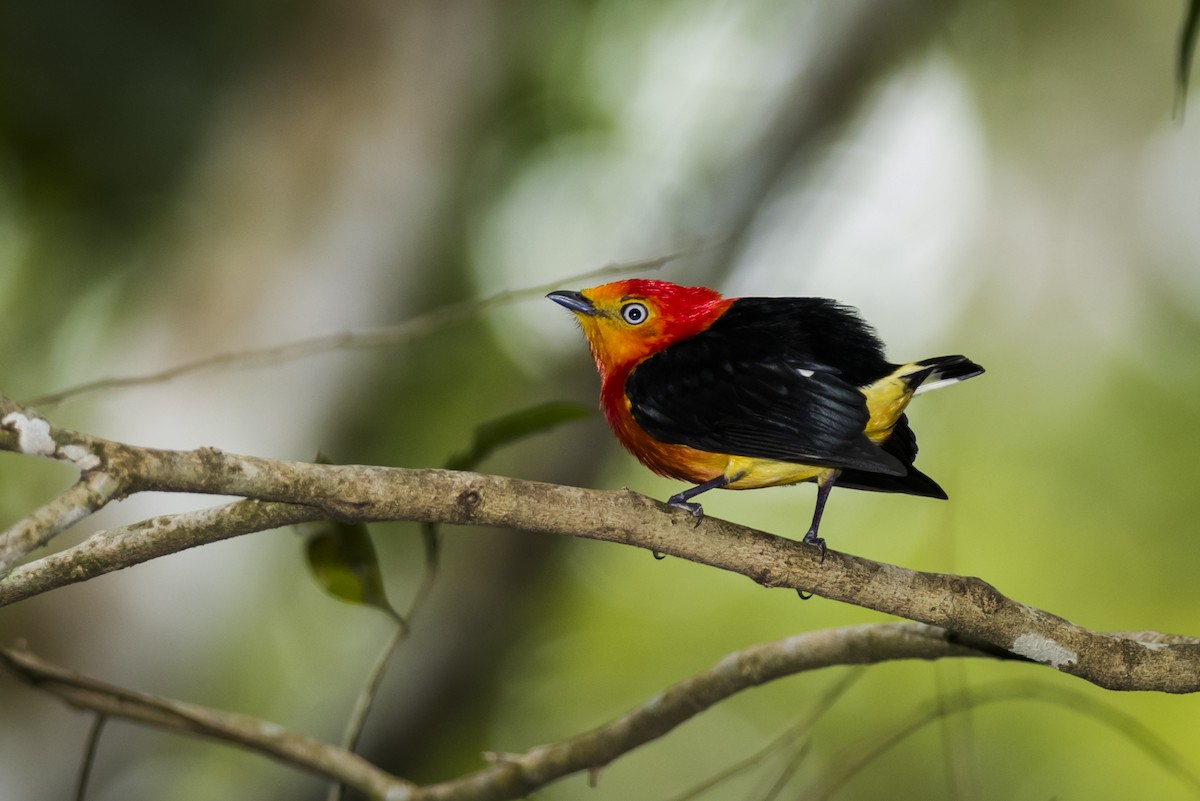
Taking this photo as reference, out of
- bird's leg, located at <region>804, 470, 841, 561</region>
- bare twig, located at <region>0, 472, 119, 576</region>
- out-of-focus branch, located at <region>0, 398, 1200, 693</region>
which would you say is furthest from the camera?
bird's leg, located at <region>804, 470, 841, 561</region>

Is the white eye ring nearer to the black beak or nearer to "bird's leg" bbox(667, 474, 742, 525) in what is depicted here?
the black beak

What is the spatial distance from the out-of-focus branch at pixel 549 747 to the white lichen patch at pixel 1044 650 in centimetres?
18

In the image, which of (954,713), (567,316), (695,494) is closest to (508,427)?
(695,494)

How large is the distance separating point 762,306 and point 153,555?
4.58 feet

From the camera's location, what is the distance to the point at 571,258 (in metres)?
4.44

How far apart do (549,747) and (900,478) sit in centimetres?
88

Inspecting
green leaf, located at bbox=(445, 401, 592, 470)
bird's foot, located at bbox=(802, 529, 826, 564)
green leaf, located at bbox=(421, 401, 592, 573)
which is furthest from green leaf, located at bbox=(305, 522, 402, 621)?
bird's foot, located at bbox=(802, 529, 826, 564)

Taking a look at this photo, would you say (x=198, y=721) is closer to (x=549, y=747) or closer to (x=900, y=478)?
(x=549, y=747)

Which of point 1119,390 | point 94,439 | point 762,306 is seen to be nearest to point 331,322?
point 762,306

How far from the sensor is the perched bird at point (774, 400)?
1919mm

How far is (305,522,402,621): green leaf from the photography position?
2.16m

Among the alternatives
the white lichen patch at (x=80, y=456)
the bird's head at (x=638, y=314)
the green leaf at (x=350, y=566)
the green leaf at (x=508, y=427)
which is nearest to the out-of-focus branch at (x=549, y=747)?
the green leaf at (x=350, y=566)

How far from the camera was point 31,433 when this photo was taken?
3.48 feet

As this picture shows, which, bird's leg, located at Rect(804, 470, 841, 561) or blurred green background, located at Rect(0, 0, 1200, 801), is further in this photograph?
blurred green background, located at Rect(0, 0, 1200, 801)
